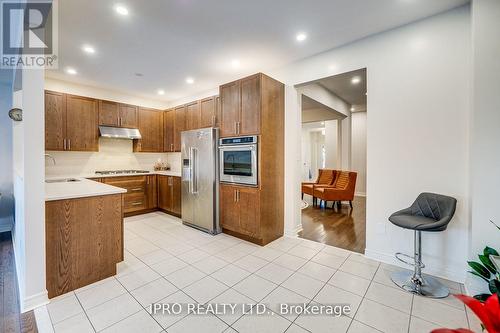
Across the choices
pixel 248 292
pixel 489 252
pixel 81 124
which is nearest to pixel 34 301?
pixel 248 292

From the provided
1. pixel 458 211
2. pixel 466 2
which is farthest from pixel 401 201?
pixel 466 2

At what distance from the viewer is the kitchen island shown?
2.03 meters

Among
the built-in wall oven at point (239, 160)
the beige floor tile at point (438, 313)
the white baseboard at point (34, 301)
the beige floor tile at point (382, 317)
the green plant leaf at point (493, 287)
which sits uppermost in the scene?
the built-in wall oven at point (239, 160)

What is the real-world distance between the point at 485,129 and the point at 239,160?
275 centimetres

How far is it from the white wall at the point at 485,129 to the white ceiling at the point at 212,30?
0.47 metres

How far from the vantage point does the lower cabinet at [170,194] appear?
15.5 feet

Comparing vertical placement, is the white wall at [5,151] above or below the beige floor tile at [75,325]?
above

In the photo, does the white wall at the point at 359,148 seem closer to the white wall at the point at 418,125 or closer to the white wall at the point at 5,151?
the white wall at the point at 418,125

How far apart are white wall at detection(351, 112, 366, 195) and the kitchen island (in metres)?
7.08

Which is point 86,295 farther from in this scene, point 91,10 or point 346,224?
point 346,224

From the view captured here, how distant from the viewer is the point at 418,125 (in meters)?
2.51

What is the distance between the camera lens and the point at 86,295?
6.79 ft

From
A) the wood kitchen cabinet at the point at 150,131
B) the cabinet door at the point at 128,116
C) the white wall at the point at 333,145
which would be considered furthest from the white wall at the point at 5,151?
the white wall at the point at 333,145

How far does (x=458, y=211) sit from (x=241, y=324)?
2.47 meters
